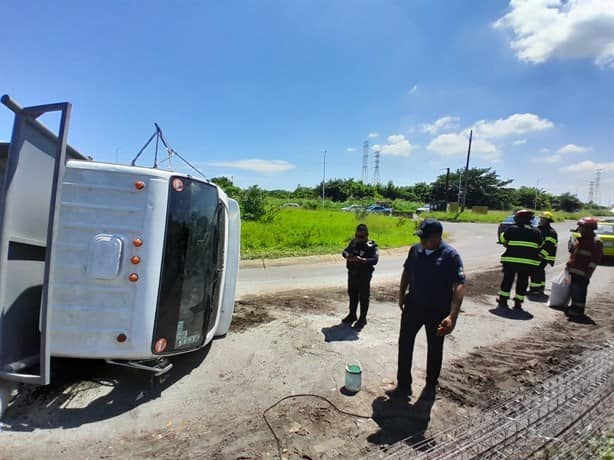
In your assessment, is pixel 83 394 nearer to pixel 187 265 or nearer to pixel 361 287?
pixel 187 265

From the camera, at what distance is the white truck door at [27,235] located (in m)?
2.47

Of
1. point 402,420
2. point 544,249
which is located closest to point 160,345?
point 402,420

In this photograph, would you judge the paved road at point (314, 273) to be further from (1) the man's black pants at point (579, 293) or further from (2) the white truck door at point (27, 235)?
(2) the white truck door at point (27, 235)

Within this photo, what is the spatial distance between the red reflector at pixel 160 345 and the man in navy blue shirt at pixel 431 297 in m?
2.19

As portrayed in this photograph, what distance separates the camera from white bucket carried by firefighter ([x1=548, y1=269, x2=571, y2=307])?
6.57 m

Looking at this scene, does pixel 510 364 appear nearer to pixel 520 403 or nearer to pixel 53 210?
pixel 520 403

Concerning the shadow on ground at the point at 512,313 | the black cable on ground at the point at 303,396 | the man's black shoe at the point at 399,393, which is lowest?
the black cable on ground at the point at 303,396

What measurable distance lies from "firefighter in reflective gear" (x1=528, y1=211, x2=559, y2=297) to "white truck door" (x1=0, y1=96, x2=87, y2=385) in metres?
8.17

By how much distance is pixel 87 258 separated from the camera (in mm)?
2857

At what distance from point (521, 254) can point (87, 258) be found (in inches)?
270

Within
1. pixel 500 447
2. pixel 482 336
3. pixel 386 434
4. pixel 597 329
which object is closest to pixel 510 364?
pixel 482 336

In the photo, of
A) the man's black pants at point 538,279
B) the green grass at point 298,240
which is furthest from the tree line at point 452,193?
the man's black pants at point 538,279

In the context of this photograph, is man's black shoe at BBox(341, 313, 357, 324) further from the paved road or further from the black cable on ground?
the paved road

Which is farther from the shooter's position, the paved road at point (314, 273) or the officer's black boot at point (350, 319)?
the paved road at point (314, 273)
